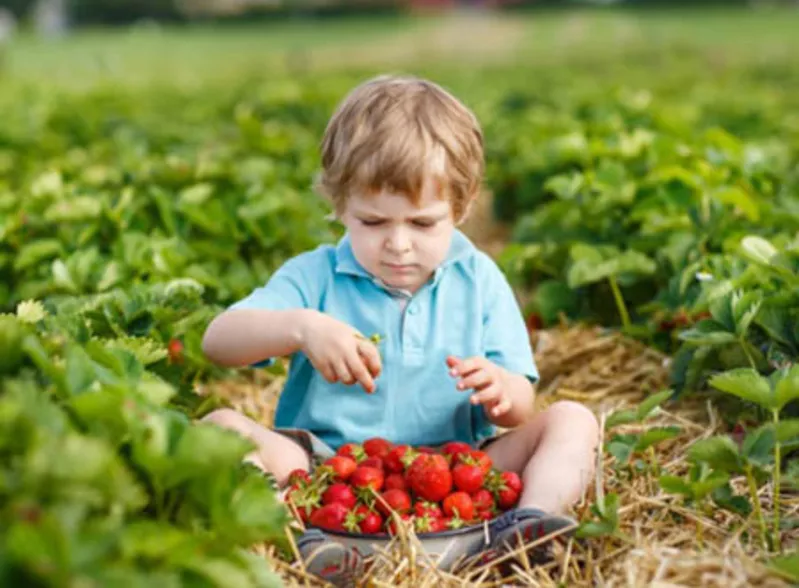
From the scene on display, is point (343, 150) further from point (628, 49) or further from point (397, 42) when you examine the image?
point (397, 42)

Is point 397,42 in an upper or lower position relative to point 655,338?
lower

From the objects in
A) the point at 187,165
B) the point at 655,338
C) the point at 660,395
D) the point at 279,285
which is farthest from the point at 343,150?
the point at 187,165

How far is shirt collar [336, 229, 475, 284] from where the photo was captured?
3045 millimetres

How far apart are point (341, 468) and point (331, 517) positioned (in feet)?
0.40

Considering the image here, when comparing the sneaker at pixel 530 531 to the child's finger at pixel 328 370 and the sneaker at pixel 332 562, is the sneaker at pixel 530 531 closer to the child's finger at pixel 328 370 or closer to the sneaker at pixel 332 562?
the sneaker at pixel 332 562

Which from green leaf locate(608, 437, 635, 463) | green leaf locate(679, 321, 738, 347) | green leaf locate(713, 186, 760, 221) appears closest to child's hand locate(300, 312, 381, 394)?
green leaf locate(608, 437, 635, 463)

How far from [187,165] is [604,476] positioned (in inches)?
106

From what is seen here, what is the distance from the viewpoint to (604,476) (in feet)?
10.0

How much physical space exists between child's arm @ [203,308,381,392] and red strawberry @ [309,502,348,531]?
0.93 feet

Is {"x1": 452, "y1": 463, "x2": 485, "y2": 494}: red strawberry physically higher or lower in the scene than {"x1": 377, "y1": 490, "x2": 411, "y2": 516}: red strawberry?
higher

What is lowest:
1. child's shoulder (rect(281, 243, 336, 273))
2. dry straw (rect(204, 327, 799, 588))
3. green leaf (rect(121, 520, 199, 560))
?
dry straw (rect(204, 327, 799, 588))

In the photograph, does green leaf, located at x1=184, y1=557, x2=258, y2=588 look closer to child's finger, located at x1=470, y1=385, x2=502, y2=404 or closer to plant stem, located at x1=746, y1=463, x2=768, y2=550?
child's finger, located at x1=470, y1=385, x2=502, y2=404

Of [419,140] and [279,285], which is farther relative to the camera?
[279,285]

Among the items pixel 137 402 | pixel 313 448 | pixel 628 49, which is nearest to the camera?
pixel 137 402
